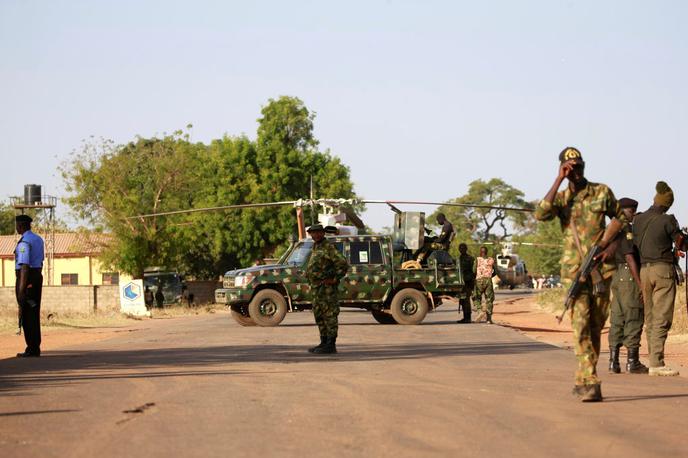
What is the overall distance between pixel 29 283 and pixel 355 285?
12079 mm

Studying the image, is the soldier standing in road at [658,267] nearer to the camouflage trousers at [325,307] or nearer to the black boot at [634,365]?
the black boot at [634,365]

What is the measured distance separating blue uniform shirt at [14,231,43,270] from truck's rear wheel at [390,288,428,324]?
12.4 m

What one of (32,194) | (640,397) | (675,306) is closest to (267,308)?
(675,306)

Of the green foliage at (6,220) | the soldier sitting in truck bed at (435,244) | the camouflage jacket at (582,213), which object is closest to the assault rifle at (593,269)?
the camouflage jacket at (582,213)

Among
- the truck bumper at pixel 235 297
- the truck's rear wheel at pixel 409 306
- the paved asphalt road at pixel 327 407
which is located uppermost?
the truck bumper at pixel 235 297

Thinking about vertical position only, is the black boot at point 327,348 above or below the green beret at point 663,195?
below

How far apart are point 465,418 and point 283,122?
6867 centimetres

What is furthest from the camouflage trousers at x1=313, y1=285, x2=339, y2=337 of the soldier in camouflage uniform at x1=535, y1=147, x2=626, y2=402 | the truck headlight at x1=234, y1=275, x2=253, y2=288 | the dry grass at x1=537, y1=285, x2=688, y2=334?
the truck headlight at x1=234, y1=275, x2=253, y2=288

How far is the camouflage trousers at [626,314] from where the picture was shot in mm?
12265

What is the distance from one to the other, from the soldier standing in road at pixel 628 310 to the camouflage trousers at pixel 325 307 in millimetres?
4324

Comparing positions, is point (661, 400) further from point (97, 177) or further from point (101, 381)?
point (97, 177)

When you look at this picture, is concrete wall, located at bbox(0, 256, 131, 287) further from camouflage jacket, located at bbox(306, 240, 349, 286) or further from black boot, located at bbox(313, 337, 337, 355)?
black boot, located at bbox(313, 337, 337, 355)

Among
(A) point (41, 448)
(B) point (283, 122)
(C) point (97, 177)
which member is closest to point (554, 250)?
(B) point (283, 122)

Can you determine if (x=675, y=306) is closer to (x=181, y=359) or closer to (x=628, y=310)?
(x=628, y=310)
